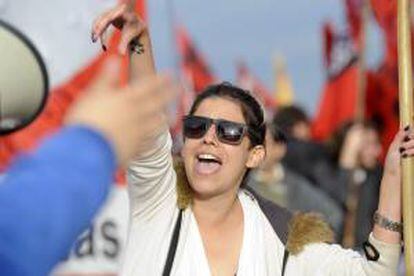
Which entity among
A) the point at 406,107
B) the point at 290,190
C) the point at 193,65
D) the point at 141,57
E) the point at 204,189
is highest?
the point at 193,65

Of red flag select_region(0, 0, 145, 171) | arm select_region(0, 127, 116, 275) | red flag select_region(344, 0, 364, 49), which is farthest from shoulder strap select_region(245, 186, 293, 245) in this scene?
red flag select_region(344, 0, 364, 49)

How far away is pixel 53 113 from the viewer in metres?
5.49

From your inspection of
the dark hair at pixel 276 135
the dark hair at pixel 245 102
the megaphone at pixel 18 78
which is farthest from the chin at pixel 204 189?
the dark hair at pixel 276 135

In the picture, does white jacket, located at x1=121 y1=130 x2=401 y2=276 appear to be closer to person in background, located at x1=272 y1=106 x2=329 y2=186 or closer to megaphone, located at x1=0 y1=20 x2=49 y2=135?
megaphone, located at x1=0 y1=20 x2=49 y2=135

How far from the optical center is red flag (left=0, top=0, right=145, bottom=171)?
17.5 feet

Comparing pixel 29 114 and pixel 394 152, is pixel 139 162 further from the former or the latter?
pixel 29 114

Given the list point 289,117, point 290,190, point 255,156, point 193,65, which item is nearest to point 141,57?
point 255,156

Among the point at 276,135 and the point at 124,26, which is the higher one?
the point at 124,26

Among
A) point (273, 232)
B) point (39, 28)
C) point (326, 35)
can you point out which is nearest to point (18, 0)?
point (39, 28)

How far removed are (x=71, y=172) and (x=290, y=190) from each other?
17.7ft

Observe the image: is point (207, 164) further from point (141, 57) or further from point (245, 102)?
point (141, 57)

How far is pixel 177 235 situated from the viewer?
3352 mm

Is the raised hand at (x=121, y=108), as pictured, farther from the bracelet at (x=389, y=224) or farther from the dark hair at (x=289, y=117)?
the dark hair at (x=289, y=117)

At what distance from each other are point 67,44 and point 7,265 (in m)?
4.11
